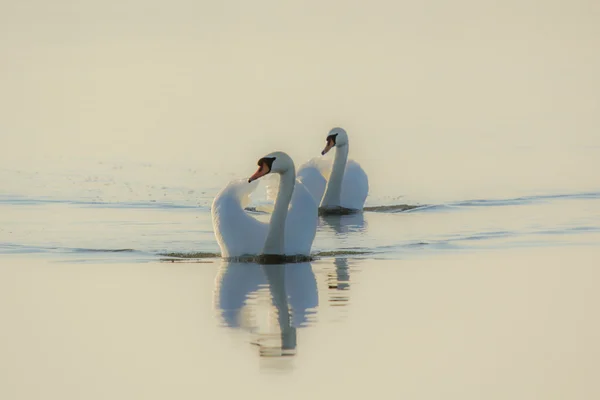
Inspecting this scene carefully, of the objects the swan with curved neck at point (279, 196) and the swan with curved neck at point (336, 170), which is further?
the swan with curved neck at point (336, 170)

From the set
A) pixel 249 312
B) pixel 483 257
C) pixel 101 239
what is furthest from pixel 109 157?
pixel 249 312

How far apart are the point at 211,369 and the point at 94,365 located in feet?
2.72

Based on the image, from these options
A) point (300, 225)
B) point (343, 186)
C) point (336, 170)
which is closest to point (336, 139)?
point (336, 170)

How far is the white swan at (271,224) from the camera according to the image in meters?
17.0

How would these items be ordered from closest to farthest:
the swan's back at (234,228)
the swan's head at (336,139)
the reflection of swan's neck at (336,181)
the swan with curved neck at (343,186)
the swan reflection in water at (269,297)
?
1. the swan reflection in water at (269,297)
2. the swan's back at (234,228)
3. the swan with curved neck at (343,186)
4. the reflection of swan's neck at (336,181)
5. the swan's head at (336,139)

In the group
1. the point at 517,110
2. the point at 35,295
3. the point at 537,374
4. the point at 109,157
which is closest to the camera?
the point at 537,374

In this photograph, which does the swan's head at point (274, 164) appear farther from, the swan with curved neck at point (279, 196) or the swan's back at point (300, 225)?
the swan's back at point (300, 225)

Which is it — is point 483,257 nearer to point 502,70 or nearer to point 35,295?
point 35,295

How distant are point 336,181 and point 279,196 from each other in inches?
252

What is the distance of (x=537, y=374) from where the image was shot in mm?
11570

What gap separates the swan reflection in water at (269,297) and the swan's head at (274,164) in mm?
→ 909

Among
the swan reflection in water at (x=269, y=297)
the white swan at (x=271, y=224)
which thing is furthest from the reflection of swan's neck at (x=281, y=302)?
the white swan at (x=271, y=224)

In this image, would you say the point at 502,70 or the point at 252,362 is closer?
the point at 252,362

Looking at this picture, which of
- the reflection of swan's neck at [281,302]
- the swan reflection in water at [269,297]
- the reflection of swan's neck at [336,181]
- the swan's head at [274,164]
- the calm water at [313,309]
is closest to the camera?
the calm water at [313,309]
